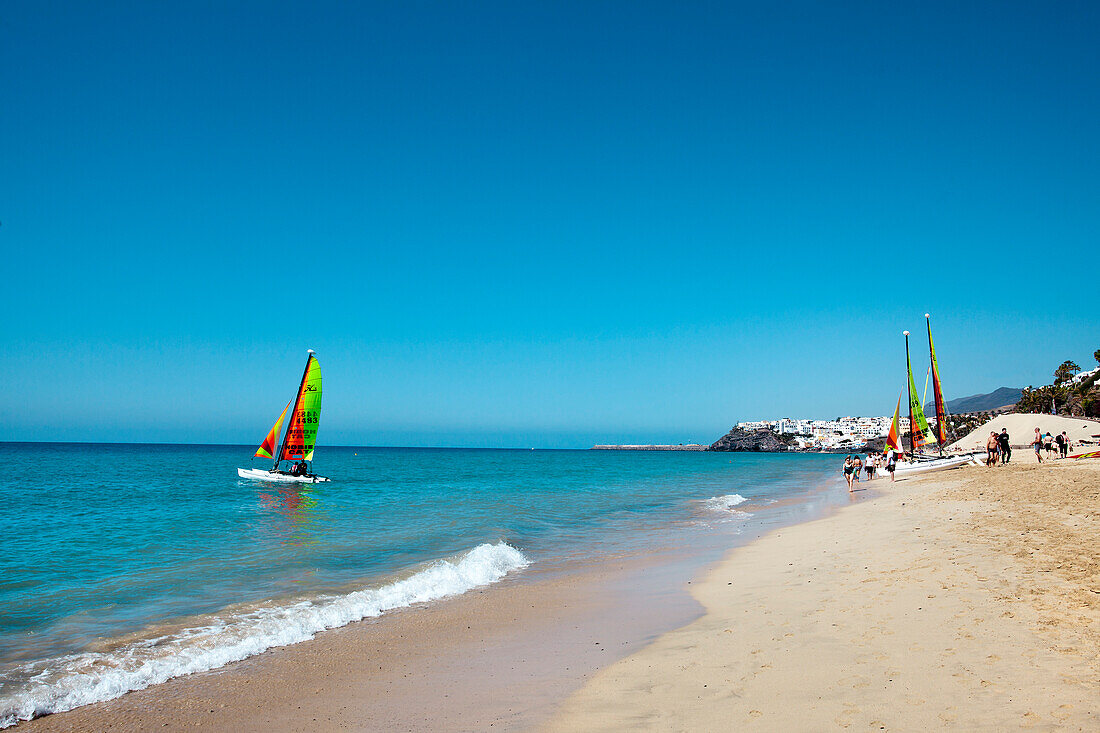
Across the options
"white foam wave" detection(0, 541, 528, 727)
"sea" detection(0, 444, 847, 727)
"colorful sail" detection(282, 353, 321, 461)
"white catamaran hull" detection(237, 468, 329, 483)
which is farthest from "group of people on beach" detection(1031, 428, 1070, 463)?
"white catamaran hull" detection(237, 468, 329, 483)

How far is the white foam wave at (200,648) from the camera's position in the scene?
557cm

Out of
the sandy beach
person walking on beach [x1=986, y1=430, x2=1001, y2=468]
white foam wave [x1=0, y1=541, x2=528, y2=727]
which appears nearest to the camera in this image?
the sandy beach

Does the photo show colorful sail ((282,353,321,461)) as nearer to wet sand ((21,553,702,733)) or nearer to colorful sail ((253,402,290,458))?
colorful sail ((253,402,290,458))

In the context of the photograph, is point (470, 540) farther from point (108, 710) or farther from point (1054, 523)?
point (1054, 523)

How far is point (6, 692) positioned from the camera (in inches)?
223

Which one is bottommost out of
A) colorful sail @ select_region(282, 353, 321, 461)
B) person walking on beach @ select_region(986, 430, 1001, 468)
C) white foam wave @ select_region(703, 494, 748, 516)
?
white foam wave @ select_region(703, 494, 748, 516)

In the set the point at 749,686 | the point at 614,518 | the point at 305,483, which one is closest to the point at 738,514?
the point at 614,518

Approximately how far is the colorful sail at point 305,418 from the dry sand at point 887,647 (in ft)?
97.1

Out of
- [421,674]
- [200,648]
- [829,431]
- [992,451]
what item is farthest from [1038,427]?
[829,431]

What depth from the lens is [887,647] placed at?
5543 mm

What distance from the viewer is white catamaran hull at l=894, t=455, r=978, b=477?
2983 centimetres

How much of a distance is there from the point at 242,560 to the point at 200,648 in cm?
640

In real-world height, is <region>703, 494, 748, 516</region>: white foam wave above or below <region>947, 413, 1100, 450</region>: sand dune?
below

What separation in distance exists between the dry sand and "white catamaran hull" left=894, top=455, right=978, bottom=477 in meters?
21.8
